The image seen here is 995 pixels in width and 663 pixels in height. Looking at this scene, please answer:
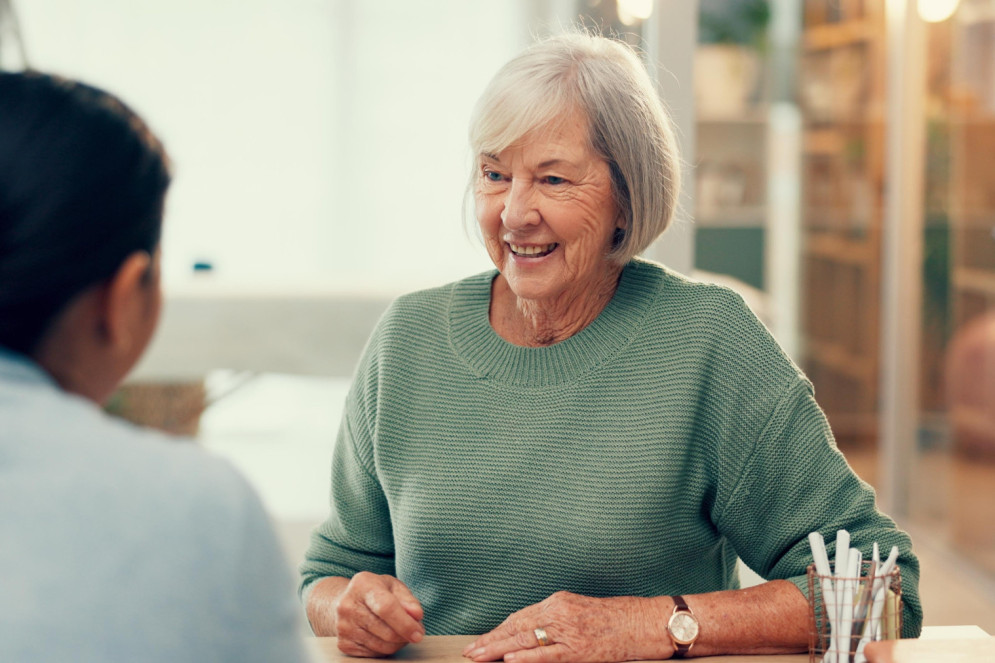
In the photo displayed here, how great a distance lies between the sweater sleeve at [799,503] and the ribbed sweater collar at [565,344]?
9.3 inches

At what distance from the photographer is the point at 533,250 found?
1467 mm

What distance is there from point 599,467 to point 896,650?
0.44 meters

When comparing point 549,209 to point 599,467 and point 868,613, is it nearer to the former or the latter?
point 599,467

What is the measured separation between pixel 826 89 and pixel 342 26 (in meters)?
2.29

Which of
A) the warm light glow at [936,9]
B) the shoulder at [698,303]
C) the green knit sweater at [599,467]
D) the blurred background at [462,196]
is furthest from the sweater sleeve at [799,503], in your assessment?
the warm light glow at [936,9]

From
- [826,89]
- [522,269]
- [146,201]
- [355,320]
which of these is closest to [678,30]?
[522,269]

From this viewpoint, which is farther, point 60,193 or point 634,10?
point 634,10

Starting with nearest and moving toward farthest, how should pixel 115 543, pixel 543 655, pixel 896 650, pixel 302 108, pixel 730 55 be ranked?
pixel 115 543 → pixel 896 650 → pixel 543 655 → pixel 730 55 → pixel 302 108

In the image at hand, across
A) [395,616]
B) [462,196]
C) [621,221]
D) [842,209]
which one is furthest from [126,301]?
[842,209]

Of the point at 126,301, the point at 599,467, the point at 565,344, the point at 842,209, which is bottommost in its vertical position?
the point at 842,209

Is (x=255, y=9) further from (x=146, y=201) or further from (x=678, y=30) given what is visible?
(x=146, y=201)

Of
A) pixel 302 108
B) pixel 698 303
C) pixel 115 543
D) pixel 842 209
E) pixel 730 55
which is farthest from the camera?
pixel 302 108

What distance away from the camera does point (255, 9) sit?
5.08 m

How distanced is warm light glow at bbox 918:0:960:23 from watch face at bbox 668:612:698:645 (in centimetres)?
319
